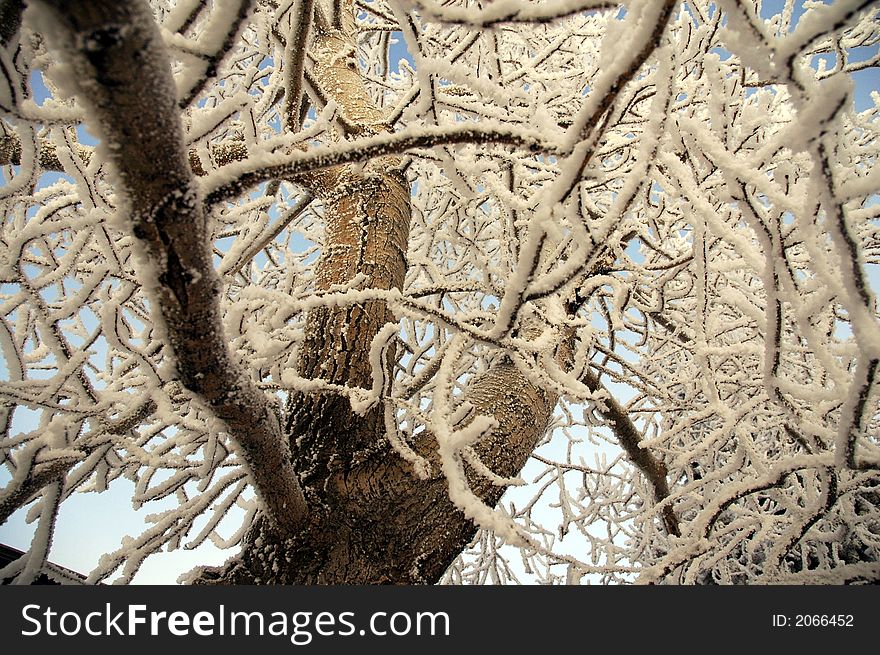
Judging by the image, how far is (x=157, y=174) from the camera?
0.57 metres

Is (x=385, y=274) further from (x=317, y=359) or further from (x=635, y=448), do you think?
(x=635, y=448)

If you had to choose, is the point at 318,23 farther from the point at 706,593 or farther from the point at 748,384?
the point at 706,593

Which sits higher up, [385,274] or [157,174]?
[385,274]

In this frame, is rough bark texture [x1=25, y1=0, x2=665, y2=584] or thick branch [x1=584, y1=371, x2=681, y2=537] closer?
rough bark texture [x1=25, y1=0, x2=665, y2=584]

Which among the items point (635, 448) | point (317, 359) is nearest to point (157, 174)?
point (317, 359)

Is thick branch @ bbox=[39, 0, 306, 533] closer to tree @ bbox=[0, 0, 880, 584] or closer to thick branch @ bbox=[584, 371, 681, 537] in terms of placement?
tree @ bbox=[0, 0, 880, 584]

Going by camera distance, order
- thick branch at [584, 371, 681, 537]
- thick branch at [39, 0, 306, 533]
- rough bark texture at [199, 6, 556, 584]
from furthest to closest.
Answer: thick branch at [584, 371, 681, 537]
rough bark texture at [199, 6, 556, 584]
thick branch at [39, 0, 306, 533]

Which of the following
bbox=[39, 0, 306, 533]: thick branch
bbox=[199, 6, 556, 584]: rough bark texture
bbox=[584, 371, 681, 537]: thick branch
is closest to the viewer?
bbox=[39, 0, 306, 533]: thick branch

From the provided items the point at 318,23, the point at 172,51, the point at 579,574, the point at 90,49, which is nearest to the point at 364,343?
the point at 579,574

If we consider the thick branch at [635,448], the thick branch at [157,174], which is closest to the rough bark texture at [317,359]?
the thick branch at [157,174]

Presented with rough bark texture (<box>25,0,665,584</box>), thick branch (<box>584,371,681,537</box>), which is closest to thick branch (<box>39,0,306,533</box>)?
rough bark texture (<box>25,0,665,584</box>)

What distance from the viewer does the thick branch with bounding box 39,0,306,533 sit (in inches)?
18.1

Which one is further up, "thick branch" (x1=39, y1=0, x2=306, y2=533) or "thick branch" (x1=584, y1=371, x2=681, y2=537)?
"thick branch" (x1=584, y1=371, x2=681, y2=537)

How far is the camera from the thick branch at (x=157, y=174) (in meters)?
0.46
